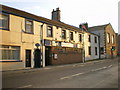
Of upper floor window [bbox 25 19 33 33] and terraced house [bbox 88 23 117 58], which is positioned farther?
terraced house [bbox 88 23 117 58]

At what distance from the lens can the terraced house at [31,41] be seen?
15547 mm

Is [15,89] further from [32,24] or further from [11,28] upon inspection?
[32,24]

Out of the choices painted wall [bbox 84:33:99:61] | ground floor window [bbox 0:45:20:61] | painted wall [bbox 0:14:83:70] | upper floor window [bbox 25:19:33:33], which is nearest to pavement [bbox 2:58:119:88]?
ground floor window [bbox 0:45:20:61]

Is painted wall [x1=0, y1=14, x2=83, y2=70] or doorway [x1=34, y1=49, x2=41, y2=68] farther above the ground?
painted wall [x1=0, y1=14, x2=83, y2=70]

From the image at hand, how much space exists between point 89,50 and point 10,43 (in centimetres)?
2221

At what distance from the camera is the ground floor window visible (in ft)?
49.7

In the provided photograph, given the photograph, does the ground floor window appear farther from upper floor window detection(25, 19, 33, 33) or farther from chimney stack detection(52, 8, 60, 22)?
chimney stack detection(52, 8, 60, 22)

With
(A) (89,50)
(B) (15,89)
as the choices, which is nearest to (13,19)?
(B) (15,89)

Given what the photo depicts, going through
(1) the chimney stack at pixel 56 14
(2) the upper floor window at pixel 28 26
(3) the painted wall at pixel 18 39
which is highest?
(1) the chimney stack at pixel 56 14

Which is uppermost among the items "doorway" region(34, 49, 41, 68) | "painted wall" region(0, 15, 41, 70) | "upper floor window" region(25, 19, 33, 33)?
"upper floor window" region(25, 19, 33, 33)

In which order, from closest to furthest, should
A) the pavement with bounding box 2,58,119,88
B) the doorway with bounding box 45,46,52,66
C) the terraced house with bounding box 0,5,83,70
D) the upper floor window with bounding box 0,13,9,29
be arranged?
the pavement with bounding box 2,58,119,88 < the upper floor window with bounding box 0,13,9,29 < the terraced house with bounding box 0,5,83,70 < the doorway with bounding box 45,46,52,66

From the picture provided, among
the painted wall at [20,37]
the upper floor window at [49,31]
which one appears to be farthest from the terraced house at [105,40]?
the painted wall at [20,37]

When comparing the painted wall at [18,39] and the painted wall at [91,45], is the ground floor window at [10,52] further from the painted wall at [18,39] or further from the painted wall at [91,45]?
the painted wall at [91,45]

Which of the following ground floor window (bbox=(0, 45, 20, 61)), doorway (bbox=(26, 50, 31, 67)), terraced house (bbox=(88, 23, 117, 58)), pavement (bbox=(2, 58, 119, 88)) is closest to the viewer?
pavement (bbox=(2, 58, 119, 88))
